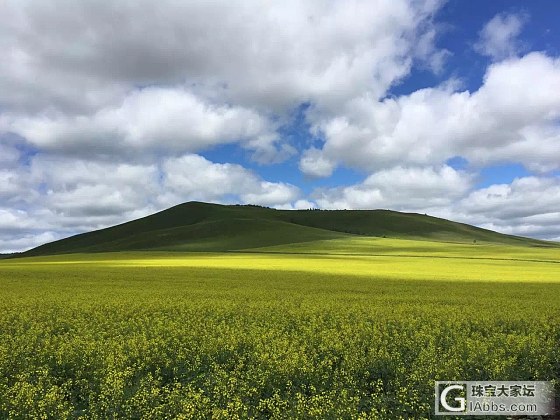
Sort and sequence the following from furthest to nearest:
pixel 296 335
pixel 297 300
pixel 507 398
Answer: pixel 297 300, pixel 296 335, pixel 507 398

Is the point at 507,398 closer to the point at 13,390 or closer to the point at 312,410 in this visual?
the point at 312,410

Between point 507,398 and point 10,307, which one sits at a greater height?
point 10,307

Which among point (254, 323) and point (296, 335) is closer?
point (296, 335)

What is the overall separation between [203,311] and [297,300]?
6.18 m

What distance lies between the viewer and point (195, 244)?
14462cm

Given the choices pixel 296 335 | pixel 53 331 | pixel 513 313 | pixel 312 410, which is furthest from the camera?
pixel 513 313

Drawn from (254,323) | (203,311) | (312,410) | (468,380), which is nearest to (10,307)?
(203,311)

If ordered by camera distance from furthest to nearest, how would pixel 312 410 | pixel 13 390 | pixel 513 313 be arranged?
pixel 513 313 < pixel 13 390 < pixel 312 410

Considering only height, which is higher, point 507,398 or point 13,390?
point 13,390

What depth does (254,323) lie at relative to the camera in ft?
59.4

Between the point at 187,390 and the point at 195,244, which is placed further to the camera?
the point at 195,244

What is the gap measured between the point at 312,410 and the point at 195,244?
453ft

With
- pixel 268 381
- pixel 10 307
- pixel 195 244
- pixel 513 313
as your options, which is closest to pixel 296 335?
pixel 268 381

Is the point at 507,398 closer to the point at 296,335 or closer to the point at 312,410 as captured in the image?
the point at 312,410
